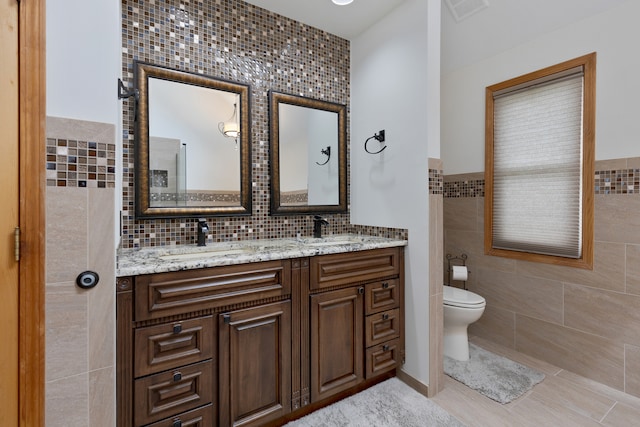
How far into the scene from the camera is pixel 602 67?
2.00 meters

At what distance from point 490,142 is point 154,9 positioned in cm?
261

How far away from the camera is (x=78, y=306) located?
1.05m

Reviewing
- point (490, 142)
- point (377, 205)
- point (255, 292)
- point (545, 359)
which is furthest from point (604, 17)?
point (255, 292)

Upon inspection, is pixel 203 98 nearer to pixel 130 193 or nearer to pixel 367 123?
pixel 130 193

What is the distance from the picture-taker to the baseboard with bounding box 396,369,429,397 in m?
1.91

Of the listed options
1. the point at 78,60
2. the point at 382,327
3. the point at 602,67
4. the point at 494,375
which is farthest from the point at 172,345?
the point at 602,67

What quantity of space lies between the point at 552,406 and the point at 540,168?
63.1 inches

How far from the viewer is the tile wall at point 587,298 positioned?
6.25 feet

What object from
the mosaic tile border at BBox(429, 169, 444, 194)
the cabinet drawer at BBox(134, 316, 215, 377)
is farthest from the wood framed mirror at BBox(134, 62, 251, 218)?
the mosaic tile border at BBox(429, 169, 444, 194)

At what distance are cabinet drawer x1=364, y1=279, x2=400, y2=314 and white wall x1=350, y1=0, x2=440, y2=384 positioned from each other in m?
0.10

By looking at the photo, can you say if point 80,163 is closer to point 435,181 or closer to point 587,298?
point 435,181

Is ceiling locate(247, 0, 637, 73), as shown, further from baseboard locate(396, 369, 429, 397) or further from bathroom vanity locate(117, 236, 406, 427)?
baseboard locate(396, 369, 429, 397)

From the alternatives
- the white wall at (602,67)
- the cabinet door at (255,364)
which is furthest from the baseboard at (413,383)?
the white wall at (602,67)

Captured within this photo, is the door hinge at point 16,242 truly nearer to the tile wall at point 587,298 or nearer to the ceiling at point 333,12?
the ceiling at point 333,12
